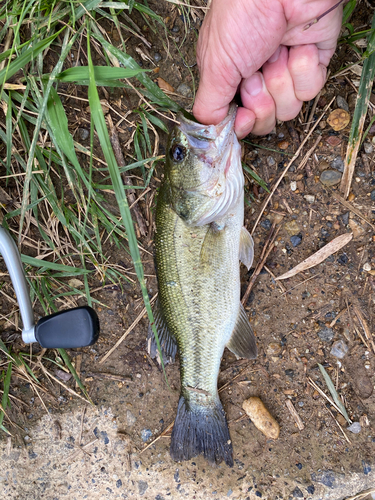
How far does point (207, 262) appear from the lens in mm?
2227

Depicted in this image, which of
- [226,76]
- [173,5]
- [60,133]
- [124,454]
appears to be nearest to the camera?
[226,76]

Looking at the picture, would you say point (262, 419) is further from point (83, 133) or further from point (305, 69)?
point (83, 133)

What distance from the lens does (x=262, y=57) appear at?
1.92m

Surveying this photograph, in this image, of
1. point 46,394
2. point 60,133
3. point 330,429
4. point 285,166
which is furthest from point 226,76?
point 46,394

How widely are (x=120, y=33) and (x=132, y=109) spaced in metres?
0.48

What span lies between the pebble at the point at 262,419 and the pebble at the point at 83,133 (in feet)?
7.86

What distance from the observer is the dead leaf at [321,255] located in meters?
2.46

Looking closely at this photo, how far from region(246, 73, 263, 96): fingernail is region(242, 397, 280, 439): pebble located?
87.1 inches

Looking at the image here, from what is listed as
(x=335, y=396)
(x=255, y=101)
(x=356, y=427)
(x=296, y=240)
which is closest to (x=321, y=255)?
(x=296, y=240)

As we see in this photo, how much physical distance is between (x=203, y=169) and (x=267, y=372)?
1640 mm

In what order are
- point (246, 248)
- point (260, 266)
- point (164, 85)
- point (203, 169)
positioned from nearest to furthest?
point (203, 169) < point (246, 248) < point (164, 85) < point (260, 266)

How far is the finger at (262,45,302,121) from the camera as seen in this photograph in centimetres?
208

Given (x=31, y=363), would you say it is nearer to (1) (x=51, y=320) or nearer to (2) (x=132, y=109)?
(1) (x=51, y=320)

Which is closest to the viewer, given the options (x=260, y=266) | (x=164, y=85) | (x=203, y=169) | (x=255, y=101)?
(x=203, y=169)
